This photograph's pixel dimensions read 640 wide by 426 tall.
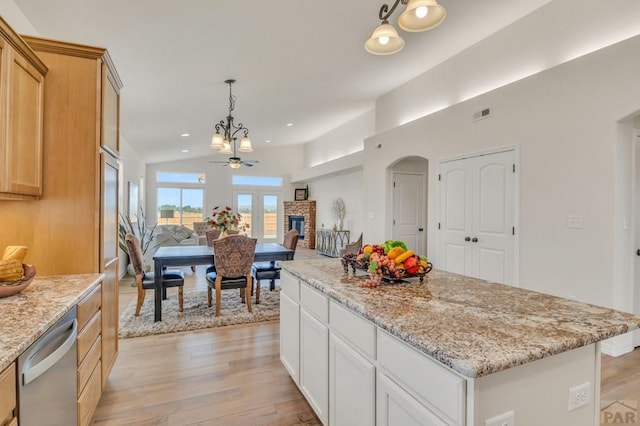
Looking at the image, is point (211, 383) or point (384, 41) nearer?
point (384, 41)

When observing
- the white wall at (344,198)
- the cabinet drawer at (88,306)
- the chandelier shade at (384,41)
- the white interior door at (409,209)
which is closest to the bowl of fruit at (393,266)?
Answer: the chandelier shade at (384,41)

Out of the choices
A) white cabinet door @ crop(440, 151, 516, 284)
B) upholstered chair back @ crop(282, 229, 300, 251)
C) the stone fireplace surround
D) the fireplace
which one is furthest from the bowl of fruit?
the fireplace

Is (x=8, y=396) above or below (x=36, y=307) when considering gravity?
below

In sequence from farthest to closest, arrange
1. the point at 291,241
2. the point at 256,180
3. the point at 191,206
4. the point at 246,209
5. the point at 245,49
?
the point at 256,180, the point at 246,209, the point at 191,206, the point at 291,241, the point at 245,49

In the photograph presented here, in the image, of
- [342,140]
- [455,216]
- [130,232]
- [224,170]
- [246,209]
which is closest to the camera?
[455,216]

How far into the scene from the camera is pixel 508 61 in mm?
4000

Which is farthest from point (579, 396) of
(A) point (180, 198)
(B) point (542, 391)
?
(A) point (180, 198)

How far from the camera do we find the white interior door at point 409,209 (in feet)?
19.9

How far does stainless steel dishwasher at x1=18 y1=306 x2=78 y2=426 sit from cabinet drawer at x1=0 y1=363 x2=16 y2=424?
0.03 m

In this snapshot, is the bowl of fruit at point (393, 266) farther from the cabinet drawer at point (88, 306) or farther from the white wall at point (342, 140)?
the white wall at point (342, 140)

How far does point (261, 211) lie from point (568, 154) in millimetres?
9497

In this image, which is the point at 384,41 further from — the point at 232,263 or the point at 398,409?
the point at 232,263

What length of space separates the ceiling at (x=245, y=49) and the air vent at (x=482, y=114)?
3.26ft

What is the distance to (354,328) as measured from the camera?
1479 millimetres
